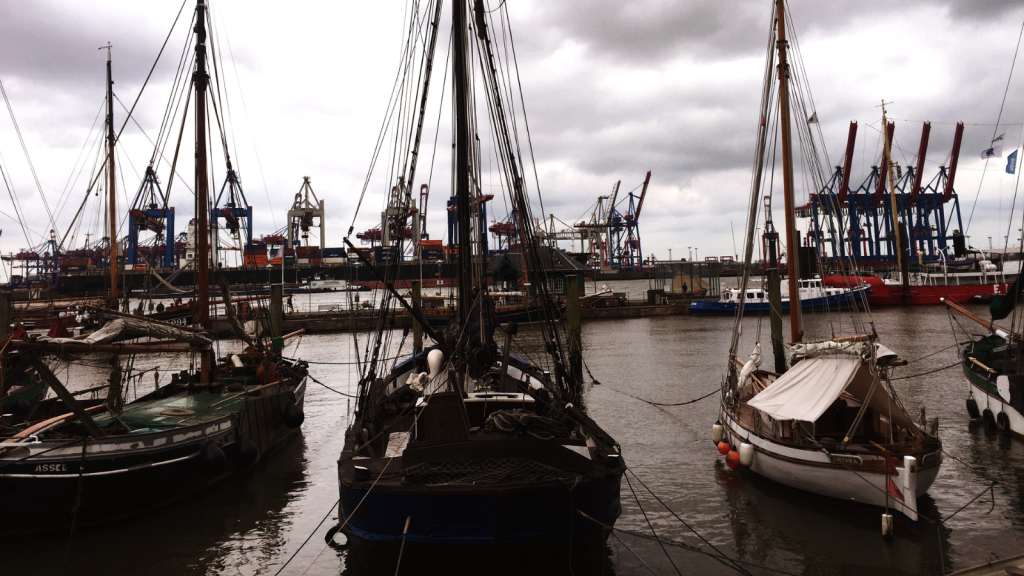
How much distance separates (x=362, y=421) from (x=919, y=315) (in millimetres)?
53126

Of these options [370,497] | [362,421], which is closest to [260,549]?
[362,421]

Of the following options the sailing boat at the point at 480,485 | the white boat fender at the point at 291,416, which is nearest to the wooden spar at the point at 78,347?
the white boat fender at the point at 291,416

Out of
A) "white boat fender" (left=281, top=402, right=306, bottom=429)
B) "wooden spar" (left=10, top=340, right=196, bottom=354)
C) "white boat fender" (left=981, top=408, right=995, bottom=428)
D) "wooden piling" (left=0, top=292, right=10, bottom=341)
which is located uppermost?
"wooden piling" (left=0, top=292, right=10, bottom=341)

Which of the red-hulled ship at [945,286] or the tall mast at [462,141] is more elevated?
the tall mast at [462,141]

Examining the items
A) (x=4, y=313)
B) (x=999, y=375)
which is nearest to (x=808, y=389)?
(x=999, y=375)

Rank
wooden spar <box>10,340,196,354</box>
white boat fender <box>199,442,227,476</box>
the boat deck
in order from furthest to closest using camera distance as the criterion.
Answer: the boat deck, white boat fender <box>199,442,227,476</box>, wooden spar <box>10,340,196,354</box>

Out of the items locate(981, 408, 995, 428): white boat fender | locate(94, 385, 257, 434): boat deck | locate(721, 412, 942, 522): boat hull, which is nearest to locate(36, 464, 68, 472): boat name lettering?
locate(94, 385, 257, 434): boat deck

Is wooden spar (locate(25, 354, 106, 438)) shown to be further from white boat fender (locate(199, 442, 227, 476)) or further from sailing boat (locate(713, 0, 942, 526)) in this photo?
sailing boat (locate(713, 0, 942, 526))

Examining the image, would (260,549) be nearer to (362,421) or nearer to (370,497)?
(362,421)

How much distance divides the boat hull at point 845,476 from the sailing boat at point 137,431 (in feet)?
35.4

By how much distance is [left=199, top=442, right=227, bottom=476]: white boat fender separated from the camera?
41.1 ft

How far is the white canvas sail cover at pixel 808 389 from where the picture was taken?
11844 mm

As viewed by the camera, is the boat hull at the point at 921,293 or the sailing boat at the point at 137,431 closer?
the sailing boat at the point at 137,431

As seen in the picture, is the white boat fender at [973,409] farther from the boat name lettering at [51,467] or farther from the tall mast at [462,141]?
the boat name lettering at [51,467]
